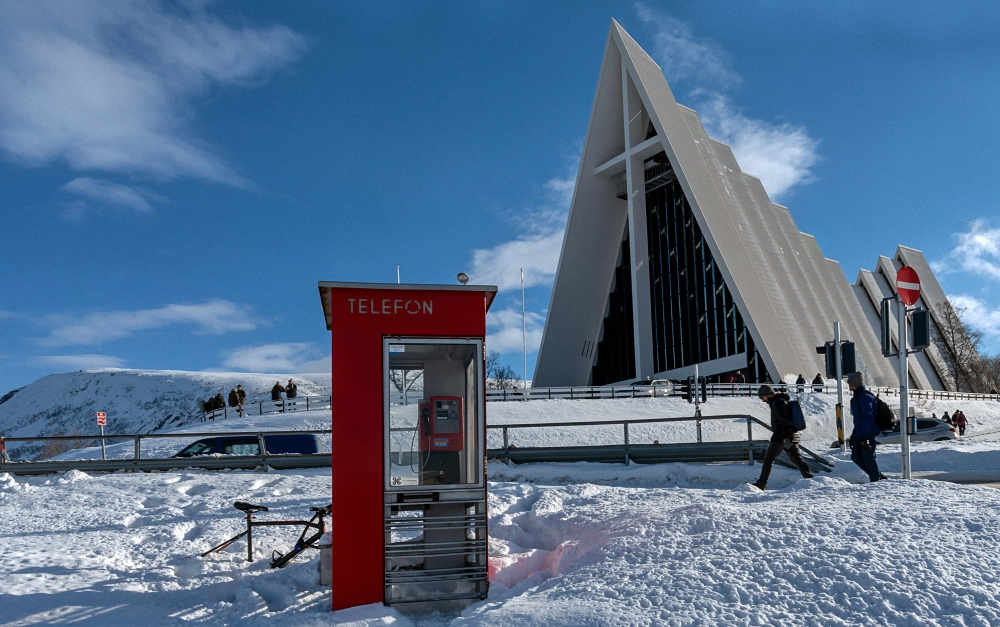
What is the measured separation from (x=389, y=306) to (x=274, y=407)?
28.8 meters

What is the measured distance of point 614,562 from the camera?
7250 mm

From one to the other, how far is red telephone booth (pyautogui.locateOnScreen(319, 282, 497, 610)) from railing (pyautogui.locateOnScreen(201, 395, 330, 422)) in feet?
83.8

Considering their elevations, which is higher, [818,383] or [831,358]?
[831,358]

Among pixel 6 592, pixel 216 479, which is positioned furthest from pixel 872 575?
pixel 216 479

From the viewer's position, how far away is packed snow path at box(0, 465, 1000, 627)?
5773 millimetres

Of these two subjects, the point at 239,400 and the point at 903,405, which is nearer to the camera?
the point at 903,405

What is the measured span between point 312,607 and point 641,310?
42.2m

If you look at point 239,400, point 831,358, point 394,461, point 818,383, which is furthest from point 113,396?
point 394,461

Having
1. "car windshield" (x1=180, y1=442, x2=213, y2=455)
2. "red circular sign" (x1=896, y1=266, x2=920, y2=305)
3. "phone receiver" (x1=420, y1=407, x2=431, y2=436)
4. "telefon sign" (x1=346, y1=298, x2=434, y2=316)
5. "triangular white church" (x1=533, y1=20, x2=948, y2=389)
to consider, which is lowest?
"car windshield" (x1=180, y1=442, x2=213, y2=455)

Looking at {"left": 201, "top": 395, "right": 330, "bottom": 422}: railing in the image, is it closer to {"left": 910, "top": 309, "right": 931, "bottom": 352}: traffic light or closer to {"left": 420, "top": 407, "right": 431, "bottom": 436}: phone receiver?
{"left": 420, "top": 407, "right": 431, "bottom": 436}: phone receiver

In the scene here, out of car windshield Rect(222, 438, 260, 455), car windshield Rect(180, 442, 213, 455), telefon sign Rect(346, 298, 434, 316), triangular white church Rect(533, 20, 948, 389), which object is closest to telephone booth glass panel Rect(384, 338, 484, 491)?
telefon sign Rect(346, 298, 434, 316)

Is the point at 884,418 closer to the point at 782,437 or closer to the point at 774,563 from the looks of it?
the point at 782,437

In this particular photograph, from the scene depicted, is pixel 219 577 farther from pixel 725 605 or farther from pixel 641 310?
pixel 641 310

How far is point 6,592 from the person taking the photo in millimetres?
7680
